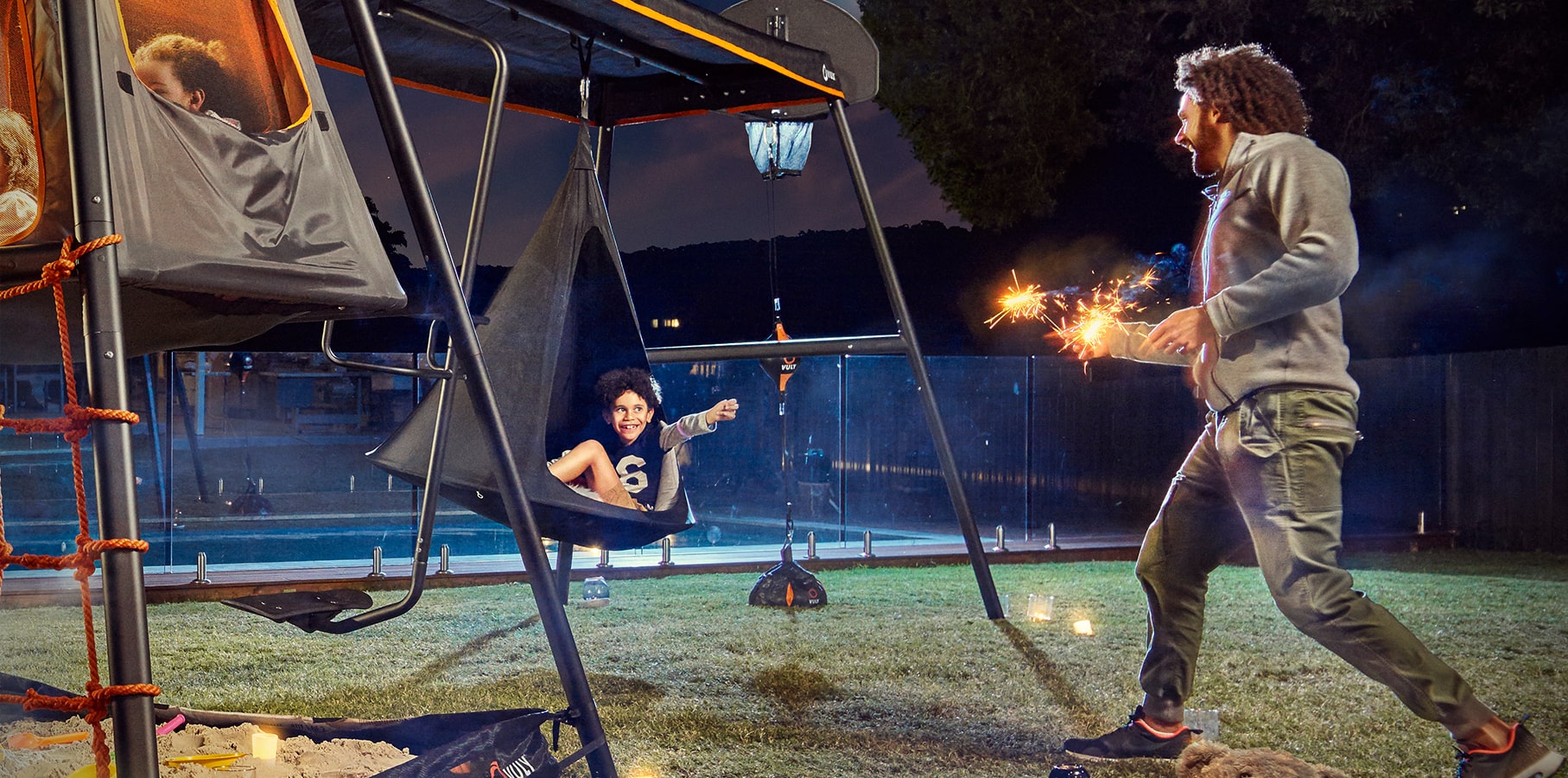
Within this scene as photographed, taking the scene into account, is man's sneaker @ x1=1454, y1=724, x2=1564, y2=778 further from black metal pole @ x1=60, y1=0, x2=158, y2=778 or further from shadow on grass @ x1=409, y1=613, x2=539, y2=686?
shadow on grass @ x1=409, y1=613, x2=539, y2=686

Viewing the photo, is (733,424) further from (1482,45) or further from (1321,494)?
(1321,494)

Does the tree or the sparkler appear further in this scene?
the tree

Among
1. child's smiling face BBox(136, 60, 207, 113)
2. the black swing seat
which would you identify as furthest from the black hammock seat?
child's smiling face BBox(136, 60, 207, 113)

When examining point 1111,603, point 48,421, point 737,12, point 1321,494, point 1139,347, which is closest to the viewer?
point 48,421

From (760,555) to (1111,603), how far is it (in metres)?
1.98

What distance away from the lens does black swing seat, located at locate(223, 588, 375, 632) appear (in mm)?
1879

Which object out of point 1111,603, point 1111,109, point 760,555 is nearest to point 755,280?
point 1111,109

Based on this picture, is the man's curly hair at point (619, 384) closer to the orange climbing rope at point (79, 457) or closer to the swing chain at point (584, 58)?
the swing chain at point (584, 58)

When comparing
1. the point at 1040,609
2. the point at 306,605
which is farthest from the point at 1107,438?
the point at 306,605

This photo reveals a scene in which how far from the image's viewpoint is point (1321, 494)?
6.34 feet

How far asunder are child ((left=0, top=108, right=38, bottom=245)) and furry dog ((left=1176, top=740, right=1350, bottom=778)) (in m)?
2.12

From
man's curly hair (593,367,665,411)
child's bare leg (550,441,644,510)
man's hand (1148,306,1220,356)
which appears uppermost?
man's hand (1148,306,1220,356)

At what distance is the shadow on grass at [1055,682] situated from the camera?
2.50 m

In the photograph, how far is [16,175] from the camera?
150cm
